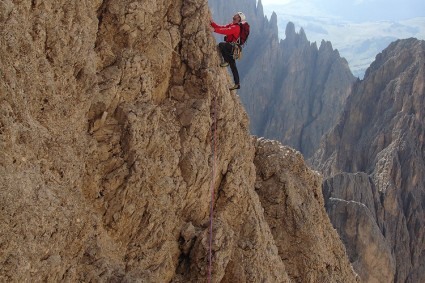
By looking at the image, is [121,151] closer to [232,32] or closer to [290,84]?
[232,32]

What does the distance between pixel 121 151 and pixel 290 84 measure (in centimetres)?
8684

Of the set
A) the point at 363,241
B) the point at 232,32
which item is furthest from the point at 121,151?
the point at 363,241

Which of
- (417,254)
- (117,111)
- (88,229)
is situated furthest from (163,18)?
(417,254)

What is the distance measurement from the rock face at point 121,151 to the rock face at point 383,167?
2896cm

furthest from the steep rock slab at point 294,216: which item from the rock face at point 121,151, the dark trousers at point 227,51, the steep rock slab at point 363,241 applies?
the steep rock slab at point 363,241

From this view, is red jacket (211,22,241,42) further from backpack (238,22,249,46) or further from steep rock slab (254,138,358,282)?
steep rock slab (254,138,358,282)

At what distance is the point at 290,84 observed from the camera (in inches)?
3622

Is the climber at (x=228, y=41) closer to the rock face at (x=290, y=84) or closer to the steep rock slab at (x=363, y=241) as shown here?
the steep rock slab at (x=363, y=241)

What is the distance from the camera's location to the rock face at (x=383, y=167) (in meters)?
37.5

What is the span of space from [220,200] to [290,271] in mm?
3135

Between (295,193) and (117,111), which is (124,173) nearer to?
(117,111)

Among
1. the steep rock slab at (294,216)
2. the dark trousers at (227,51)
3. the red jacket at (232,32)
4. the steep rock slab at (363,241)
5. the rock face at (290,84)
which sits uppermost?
the rock face at (290,84)

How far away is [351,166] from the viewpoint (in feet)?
191

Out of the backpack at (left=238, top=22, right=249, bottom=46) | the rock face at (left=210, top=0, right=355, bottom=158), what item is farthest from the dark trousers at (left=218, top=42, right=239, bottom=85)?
the rock face at (left=210, top=0, right=355, bottom=158)
